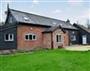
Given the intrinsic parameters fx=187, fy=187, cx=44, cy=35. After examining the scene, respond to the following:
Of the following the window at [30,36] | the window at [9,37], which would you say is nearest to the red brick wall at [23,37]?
the window at [30,36]

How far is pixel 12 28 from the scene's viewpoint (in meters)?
28.5

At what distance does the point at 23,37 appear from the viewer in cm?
2877

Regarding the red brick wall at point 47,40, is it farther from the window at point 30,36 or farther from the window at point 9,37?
the window at point 9,37

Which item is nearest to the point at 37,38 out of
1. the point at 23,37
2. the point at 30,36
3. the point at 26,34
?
the point at 30,36

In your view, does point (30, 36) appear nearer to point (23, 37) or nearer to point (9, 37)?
point (23, 37)

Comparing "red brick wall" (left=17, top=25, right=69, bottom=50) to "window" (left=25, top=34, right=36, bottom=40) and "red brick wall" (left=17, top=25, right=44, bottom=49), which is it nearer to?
"red brick wall" (left=17, top=25, right=44, bottom=49)

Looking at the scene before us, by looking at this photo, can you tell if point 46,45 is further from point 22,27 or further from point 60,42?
point 22,27

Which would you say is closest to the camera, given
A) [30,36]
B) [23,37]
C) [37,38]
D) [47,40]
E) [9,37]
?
[23,37]

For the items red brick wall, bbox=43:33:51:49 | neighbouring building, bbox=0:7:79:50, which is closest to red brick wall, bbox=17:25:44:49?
neighbouring building, bbox=0:7:79:50

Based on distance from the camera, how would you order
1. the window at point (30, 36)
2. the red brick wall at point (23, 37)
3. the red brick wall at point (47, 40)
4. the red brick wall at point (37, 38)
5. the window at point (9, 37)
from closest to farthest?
the red brick wall at point (23, 37)
the red brick wall at point (37, 38)
the window at point (9, 37)
the window at point (30, 36)
the red brick wall at point (47, 40)

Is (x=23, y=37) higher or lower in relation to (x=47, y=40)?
higher

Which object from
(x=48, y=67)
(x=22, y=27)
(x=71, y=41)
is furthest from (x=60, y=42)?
(x=48, y=67)

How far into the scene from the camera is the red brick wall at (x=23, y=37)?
92.6 feet

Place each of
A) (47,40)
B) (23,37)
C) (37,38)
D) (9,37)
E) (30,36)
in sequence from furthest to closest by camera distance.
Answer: (47,40) < (37,38) < (30,36) < (9,37) < (23,37)
